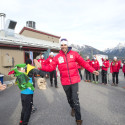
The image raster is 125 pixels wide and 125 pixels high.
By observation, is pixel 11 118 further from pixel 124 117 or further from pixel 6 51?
pixel 6 51

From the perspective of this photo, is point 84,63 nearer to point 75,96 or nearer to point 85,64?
point 85,64

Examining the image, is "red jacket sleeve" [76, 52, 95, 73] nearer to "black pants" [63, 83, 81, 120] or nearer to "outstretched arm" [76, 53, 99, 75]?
"outstretched arm" [76, 53, 99, 75]

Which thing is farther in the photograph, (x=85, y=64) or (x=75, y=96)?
(x=85, y=64)

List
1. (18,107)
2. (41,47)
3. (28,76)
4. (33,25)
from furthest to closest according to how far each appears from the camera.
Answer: (33,25)
(41,47)
(18,107)
(28,76)

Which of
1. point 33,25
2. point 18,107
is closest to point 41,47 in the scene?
point 18,107

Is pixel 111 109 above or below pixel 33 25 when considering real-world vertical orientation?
below

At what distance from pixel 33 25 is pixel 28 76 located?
2467 centimetres

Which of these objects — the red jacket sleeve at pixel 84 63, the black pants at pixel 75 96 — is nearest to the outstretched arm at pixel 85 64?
the red jacket sleeve at pixel 84 63

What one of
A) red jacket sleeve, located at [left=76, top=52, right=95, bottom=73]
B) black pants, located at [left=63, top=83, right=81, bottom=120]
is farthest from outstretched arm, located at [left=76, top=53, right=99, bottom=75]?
black pants, located at [left=63, top=83, right=81, bottom=120]

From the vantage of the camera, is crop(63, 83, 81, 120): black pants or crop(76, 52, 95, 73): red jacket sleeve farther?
crop(76, 52, 95, 73): red jacket sleeve


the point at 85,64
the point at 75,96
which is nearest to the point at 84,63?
the point at 85,64

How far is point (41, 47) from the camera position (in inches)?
476

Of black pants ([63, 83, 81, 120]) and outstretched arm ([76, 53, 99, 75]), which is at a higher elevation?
outstretched arm ([76, 53, 99, 75])

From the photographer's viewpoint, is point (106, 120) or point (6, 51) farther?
point (6, 51)
